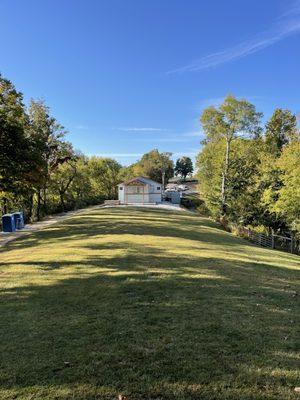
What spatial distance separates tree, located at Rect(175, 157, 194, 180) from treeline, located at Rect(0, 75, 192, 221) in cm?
5000

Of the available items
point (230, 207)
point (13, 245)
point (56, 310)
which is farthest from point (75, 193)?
point (56, 310)

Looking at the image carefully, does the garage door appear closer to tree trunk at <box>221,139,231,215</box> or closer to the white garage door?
the white garage door

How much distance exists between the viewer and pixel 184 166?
13562 centimetres

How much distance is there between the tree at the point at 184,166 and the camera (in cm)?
13462

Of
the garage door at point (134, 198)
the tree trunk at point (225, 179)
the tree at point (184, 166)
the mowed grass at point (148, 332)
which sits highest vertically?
the tree at point (184, 166)

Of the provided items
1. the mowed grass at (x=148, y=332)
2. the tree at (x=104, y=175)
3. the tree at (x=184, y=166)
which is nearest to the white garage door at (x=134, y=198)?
the tree at (x=104, y=175)

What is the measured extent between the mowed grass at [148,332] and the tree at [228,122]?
98.7 ft

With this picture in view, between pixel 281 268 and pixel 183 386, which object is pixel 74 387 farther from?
pixel 281 268

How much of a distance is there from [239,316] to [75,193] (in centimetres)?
4518

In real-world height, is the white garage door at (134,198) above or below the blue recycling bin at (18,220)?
above

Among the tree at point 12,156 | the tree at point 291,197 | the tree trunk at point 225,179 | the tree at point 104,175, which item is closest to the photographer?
the tree at point 12,156

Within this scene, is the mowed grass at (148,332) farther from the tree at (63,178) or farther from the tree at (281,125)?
the tree at (281,125)

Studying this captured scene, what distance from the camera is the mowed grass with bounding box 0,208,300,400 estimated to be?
Result: 3744 millimetres

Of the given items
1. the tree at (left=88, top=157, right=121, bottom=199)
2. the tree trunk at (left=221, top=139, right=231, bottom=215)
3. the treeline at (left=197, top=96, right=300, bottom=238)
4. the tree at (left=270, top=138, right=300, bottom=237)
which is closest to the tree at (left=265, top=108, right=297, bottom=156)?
the treeline at (left=197, top=96, right=300, bottom=238)
